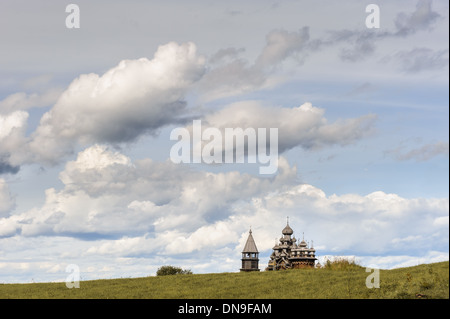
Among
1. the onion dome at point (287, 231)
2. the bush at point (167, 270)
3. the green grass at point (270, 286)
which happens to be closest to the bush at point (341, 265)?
the green grass at point (270, 286)

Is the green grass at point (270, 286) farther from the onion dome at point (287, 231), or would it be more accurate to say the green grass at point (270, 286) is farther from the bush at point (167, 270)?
the onion dome at point (287, 231)

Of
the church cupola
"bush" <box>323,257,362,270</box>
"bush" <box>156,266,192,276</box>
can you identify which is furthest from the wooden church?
"bush" <box>323,257,362,270</box>

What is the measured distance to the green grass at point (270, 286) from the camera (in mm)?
28719

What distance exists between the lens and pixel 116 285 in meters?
36.0

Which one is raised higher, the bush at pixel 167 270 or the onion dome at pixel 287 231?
the onion dome at pixel 287 231

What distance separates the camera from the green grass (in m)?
28.7

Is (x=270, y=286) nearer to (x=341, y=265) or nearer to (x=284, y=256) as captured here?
(x=341, y=265)

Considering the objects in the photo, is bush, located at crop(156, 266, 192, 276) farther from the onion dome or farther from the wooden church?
the onion dome

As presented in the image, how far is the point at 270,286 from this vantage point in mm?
32281
